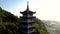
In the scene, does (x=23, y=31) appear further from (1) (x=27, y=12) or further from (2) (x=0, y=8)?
(2) (x=0, y=8)

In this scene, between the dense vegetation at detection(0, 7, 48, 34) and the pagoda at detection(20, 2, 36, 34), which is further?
the dense vegetation at detection(0, 7, 48, 34)

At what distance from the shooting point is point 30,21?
22.4 metres

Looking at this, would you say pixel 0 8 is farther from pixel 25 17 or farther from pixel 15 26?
pixel 25 17

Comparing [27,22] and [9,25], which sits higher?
[27,22]

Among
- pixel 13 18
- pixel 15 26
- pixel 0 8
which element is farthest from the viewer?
pixel 0 8

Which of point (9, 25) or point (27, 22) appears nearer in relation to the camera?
point (27, 22)

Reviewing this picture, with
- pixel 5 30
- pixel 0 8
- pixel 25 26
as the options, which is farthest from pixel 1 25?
pixel 0 8

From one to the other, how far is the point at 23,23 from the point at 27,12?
2.14 metres

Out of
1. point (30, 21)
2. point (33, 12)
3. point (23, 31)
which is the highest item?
point (33, 12)

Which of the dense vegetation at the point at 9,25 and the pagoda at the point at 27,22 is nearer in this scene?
the pagoda at the point at 27,22

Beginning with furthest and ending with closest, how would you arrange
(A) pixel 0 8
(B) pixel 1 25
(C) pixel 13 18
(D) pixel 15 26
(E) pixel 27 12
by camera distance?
(A) pixel 0 8
(C) pixel 13 18
(D) pixel 15 26
(B) pixel 1 25
(E) pixel 27 12

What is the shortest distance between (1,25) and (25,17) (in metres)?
4.72

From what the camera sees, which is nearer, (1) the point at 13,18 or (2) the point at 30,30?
(2) the point at 30,30

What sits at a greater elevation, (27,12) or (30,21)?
(27,12)
